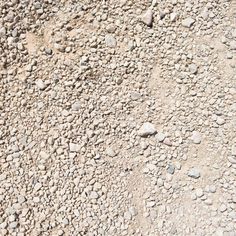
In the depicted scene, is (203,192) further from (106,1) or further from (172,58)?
(106,1)

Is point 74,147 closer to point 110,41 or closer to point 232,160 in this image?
point 110,41

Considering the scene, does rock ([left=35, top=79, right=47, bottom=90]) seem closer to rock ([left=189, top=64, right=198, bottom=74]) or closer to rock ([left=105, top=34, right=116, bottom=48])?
rock ([left=105, top=34, right=116, bottom=48])

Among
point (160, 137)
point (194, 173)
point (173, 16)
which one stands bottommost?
point (194, 173)

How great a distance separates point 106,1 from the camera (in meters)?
2.51

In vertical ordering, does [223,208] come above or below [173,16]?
below

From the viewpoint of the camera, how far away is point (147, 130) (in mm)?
2451

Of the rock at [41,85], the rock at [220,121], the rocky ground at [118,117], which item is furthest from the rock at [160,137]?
the rock at [41,85]

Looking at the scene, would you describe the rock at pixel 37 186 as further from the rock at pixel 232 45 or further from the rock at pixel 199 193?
the rock at pixel 232 45

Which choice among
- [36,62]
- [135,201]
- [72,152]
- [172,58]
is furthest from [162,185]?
[36,62]

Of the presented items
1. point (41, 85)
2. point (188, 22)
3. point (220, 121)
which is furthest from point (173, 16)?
point (41, 85)

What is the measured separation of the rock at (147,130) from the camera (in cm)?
245

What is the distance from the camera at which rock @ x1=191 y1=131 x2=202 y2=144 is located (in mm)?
2453

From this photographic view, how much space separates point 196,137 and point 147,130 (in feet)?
0.78

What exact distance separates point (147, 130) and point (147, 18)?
1.79 ft
